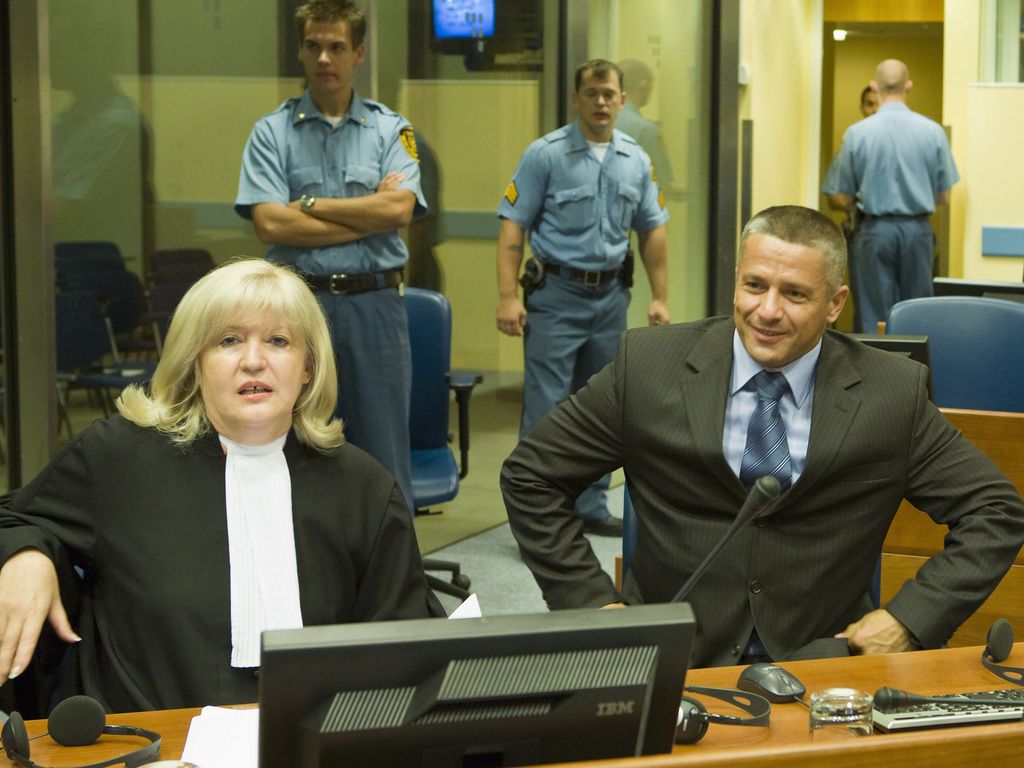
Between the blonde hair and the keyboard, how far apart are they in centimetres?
98

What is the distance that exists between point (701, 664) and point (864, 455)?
45 cm

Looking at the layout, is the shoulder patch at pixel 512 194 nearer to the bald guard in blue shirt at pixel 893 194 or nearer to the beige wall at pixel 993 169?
the bald guard in blue shirt at pixel 893 194

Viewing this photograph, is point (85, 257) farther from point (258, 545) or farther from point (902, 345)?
point (902, 345)

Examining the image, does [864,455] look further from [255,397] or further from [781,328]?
[255,397]

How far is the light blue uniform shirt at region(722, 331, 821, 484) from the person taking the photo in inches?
94.5

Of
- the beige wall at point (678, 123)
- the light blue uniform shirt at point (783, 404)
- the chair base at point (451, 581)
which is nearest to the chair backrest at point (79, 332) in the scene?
the chair base at point (451, 581)

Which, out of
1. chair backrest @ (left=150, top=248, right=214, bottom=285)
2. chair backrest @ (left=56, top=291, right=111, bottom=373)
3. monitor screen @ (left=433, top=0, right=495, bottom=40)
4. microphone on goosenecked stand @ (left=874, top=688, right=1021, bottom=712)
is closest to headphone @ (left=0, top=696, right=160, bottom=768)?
microphone on goosenecked stand @ (left=874, top=688, right=1021, bottom=712)

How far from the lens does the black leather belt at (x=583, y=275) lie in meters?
5.10

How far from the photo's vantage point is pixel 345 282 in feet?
13.4

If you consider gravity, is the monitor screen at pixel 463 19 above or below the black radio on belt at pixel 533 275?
above

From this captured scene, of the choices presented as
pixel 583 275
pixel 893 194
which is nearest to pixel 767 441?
pixel 583 275

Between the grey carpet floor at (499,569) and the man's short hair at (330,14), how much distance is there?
1687mm

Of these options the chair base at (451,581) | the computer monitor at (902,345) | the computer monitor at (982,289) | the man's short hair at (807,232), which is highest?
the man's short hair at (807,232)

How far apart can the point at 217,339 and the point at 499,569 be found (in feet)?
9.20
